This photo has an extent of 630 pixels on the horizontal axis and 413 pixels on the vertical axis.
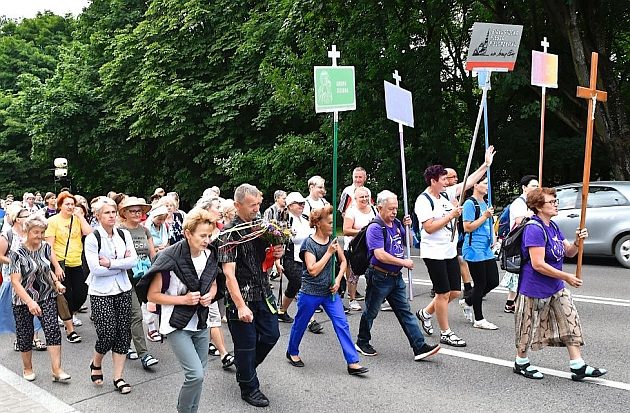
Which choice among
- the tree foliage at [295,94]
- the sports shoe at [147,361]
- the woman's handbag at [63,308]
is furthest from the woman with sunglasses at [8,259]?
the tree foliage at [295,94]

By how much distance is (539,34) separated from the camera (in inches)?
705

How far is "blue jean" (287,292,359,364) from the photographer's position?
5.72m

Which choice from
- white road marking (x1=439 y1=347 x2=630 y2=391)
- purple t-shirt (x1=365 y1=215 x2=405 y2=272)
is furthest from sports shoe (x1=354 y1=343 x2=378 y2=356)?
purple t-shirt (x1=365 y1=215 x2=405 y2=272)

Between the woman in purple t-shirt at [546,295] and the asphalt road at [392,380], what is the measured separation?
0.35 metres

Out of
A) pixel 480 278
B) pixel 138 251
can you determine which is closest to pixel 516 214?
pixel 480 278

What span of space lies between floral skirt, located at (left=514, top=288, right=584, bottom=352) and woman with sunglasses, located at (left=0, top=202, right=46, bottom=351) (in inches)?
180

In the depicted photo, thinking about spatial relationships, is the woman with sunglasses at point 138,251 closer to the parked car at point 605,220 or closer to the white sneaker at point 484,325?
A: the white sneaker at point 484,325

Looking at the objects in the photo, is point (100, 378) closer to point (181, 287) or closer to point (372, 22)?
point (181, 287)

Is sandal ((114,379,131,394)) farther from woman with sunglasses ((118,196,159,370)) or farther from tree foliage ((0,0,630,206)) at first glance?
tree foliage ((0,0,630,206))

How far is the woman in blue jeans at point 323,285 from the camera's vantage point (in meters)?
5.73

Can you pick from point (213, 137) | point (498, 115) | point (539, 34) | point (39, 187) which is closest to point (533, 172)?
point (498, 115)

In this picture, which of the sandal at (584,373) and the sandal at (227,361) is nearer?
the sandal at (584,373)

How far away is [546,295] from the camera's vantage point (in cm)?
528

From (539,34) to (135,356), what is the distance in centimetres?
1530
